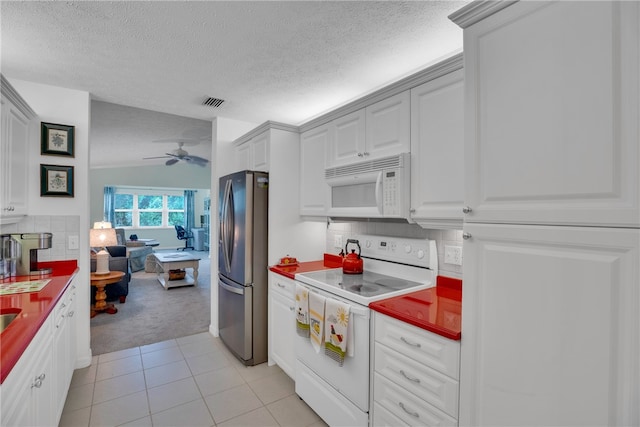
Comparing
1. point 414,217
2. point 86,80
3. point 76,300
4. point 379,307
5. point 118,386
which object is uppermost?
point 86,80

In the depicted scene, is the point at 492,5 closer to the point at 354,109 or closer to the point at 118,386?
the point at 354,109

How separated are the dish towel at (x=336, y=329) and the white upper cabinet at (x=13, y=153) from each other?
214 cm

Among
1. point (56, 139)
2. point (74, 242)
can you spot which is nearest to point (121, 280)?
point (74, 242)

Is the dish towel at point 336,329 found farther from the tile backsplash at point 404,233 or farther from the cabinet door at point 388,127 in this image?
the cabinet door at point 388,127

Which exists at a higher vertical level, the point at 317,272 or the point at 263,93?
the point at 263,93

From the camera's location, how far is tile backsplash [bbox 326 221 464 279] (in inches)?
79.3

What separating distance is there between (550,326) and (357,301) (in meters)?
0.96

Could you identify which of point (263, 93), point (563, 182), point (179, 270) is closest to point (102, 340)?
point (179, 270)

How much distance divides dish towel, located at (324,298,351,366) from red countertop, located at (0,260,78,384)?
1.42 meters

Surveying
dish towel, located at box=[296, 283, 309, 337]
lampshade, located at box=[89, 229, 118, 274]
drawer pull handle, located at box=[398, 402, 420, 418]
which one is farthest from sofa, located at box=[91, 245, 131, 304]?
drawer pull handle, located at box=[398, 402, 420, 418]

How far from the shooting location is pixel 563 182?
1.02 metres

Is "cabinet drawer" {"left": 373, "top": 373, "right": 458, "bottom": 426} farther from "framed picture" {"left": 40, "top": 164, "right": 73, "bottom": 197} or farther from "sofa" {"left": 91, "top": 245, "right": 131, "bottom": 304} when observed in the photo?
"sofa" {"left": 91, "top": 245, "right": 131, "bottom": 304}

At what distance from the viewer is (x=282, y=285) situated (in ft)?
8.63

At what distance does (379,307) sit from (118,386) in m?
2.26
